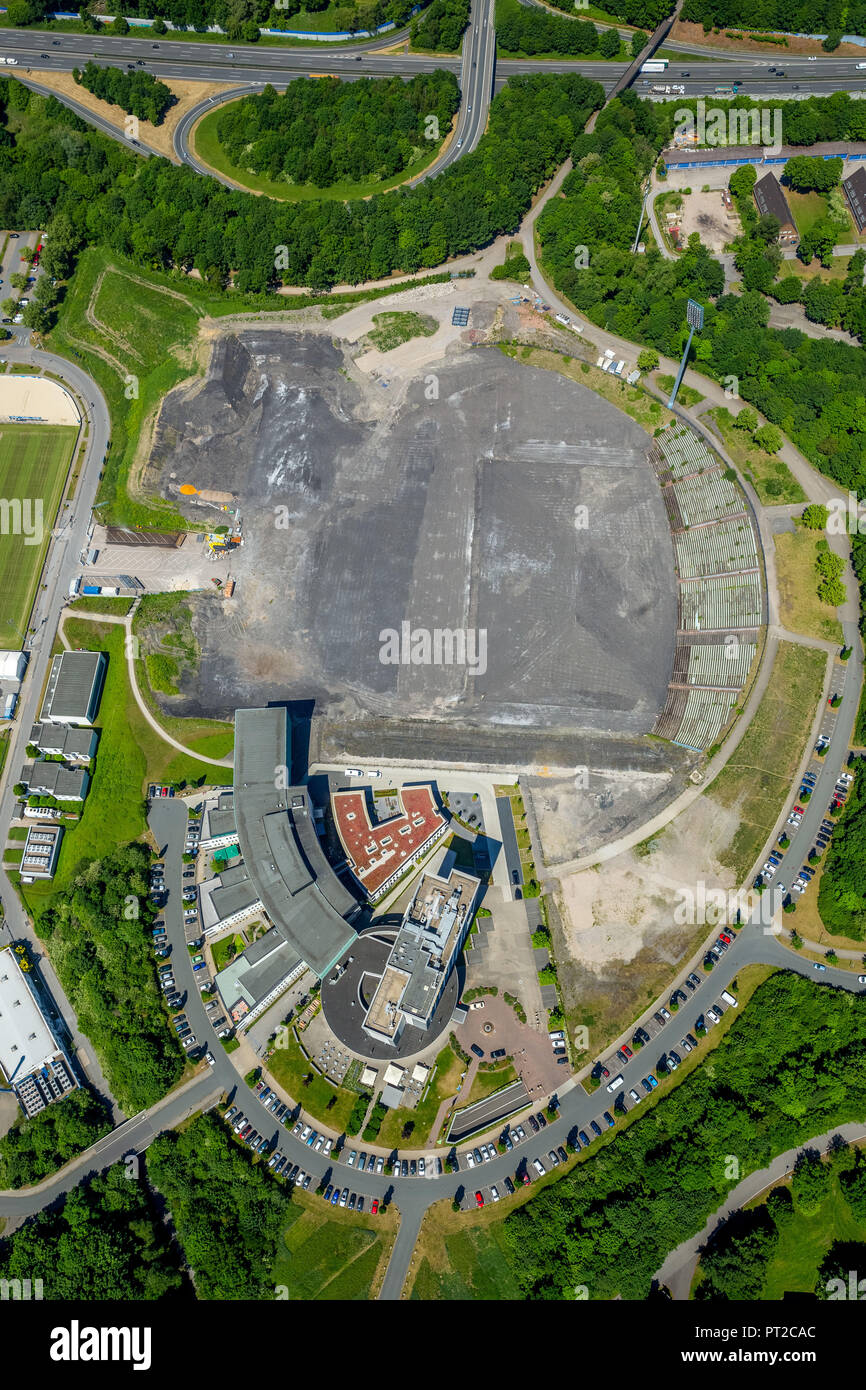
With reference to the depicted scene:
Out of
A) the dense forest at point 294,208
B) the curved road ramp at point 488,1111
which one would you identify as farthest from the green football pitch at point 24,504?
the curved road ramp at point 488,1111

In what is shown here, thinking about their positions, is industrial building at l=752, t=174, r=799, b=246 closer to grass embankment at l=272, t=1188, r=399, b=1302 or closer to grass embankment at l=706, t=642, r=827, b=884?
grass embankment at l=706, t=642, r=827, b=884

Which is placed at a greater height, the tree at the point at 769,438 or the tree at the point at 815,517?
the tree at the point at 769,438

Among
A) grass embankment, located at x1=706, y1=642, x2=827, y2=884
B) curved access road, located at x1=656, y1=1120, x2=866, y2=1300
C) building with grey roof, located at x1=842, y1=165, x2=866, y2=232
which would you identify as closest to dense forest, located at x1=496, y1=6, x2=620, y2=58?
building with grey roof, located at x1=842, y1=165, x2=866, y2=232

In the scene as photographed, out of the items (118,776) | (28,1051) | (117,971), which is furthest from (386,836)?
(28,1051)

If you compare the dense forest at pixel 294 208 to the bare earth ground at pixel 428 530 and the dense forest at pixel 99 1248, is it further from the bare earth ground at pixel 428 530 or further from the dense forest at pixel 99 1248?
the dense forest at pixel 99 1248

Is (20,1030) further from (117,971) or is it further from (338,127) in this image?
(338,127)
